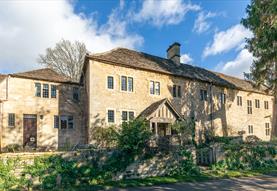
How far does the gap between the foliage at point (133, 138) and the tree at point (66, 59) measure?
2446cm

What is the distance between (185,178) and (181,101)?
1309 centimetres

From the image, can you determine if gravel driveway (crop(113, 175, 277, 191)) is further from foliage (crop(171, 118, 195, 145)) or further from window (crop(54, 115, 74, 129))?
window (crop(54, 115, 74, 129))

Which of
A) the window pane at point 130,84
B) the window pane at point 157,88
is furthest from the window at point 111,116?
the window pane at point 157,88

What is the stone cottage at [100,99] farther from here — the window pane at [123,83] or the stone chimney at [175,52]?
the stone chimney at [175,52]

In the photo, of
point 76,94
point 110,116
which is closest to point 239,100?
point 110,116

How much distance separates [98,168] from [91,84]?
30.4 ft

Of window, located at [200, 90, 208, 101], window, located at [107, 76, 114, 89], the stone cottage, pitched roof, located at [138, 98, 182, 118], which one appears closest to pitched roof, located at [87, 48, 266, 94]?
the stone cottage

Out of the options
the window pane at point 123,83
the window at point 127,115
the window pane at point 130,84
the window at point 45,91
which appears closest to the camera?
the window at point 127,115

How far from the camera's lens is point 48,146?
2228cm

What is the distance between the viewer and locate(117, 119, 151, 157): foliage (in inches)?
579

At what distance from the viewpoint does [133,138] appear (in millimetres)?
14766

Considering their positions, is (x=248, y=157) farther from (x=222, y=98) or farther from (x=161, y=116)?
(x=222, y=98)

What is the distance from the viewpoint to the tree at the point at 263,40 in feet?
67.0

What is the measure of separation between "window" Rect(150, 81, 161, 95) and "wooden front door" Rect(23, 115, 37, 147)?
11.0m
